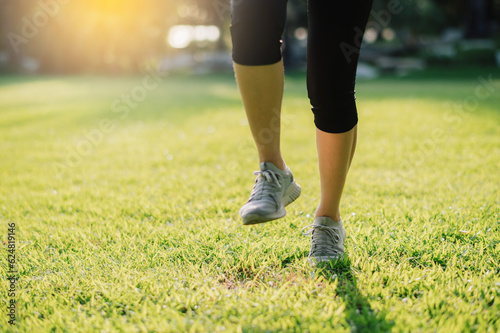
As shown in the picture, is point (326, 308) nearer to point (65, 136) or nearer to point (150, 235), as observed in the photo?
point (150, 235)

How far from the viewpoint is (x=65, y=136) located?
5.50 meters

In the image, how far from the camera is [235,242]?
2066mm

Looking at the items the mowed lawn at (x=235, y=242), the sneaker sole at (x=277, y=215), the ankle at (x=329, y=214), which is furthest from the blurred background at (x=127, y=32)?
the ankle at (x=329, y=214)

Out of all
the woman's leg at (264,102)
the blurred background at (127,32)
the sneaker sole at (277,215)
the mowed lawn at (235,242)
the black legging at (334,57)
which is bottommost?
the blurred background at (127,32)

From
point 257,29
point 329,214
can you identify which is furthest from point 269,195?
point 257,29

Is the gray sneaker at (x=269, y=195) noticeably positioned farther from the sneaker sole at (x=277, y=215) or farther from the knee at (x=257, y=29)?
the knee at (x=257, y=29)

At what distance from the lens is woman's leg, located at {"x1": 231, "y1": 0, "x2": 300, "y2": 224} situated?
1867mm

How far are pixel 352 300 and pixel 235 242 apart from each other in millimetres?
680

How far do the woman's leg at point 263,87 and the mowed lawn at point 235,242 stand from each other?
224mm

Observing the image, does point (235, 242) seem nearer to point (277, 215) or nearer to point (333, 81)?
point (277, 215)

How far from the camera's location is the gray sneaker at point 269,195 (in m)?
1.79

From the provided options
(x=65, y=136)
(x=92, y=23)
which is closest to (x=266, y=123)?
(x=65, y=136)

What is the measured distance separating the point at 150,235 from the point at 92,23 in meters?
24.4

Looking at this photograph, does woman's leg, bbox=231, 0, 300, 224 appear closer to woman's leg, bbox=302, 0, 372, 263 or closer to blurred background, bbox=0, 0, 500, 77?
woman's leg, bbox=302, 0, 372, 263
